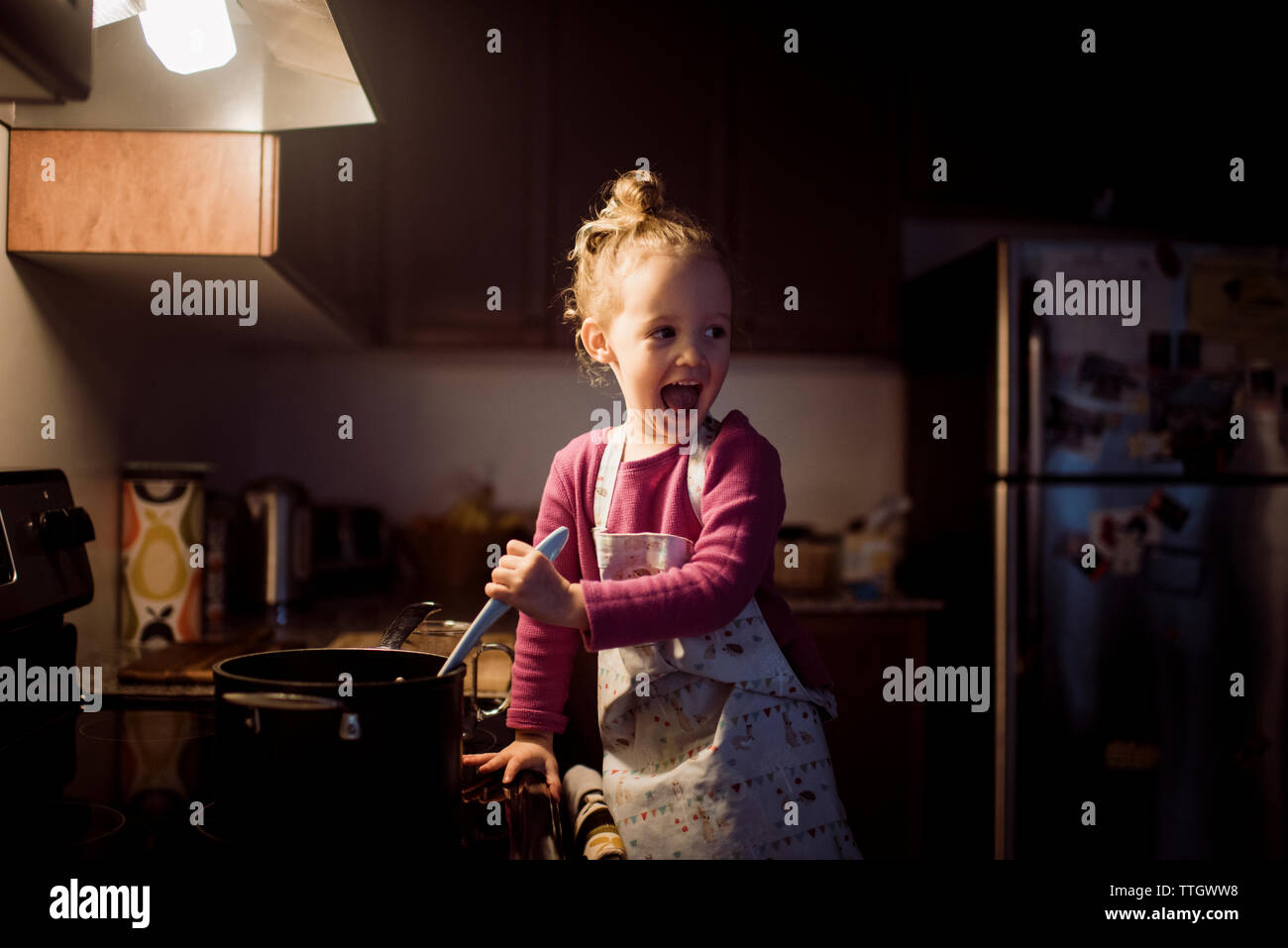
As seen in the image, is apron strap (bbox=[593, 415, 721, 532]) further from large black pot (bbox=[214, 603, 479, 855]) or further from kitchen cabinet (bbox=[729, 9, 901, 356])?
kitchen cabinet (bbox=[729, 9, 901, 356])

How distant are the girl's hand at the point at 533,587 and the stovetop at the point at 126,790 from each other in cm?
12

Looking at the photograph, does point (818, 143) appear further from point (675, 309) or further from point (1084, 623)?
point (675, 309)

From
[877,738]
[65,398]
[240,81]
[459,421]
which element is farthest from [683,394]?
[459,421]

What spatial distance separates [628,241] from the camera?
68cm

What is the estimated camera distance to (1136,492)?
166 cm

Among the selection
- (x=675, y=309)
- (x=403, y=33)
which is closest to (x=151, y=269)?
(x=675, y=309)

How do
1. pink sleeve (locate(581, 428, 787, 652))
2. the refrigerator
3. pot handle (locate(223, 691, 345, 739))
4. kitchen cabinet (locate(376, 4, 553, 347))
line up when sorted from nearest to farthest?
pot handle (locate(223, 691, 345, 739))
pink sleeve (locate(581, 428, 787, 652))
the refrigerator
kitchen cabinet (locate(376, 4, 553, 347))

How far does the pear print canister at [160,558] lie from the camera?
1.36 m

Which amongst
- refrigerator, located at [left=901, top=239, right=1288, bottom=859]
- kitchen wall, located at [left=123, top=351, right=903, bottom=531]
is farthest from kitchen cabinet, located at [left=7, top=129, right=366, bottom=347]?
refrigerator, located at [left=901, top=239, right=1288, bottom=859]

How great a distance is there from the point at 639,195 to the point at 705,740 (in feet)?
1.36

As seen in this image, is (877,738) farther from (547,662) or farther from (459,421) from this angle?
(547,662)

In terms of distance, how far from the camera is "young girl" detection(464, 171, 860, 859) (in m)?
0.64

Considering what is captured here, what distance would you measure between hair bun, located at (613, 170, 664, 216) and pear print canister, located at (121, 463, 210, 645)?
1005 mm

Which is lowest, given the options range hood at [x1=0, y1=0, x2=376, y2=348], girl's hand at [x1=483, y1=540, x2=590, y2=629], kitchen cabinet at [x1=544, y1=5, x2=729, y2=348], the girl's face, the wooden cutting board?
the wooden cutting board
